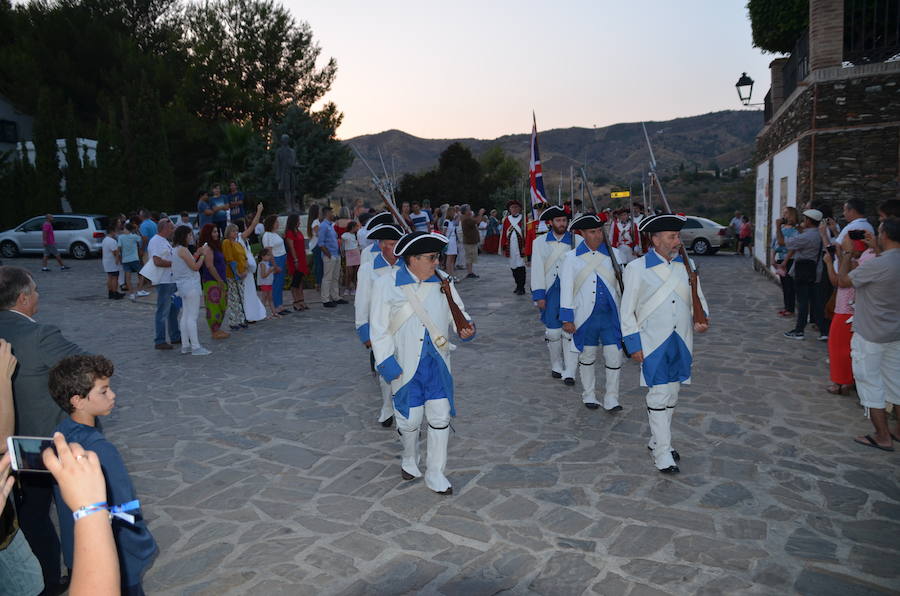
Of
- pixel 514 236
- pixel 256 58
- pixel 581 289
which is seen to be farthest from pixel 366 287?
pixel 256 58

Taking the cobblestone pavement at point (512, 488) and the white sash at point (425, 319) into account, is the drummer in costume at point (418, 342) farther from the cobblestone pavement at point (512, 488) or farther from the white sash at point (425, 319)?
the cobblestone pavement at point (512, 488)

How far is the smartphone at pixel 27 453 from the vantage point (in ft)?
6.79

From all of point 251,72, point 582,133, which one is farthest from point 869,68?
point 582,133

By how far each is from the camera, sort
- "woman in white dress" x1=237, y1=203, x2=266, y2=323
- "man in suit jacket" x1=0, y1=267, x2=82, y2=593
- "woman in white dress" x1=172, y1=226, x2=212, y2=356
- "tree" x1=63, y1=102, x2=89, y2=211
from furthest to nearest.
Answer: "tree" x1=63, y1=102, x2=89, y2=211 < "woman in white dress" x1=237, y1=203, x2=266, y2=323 < "woman in white dress" x1=172, y1=226, x2=212, y2=356 < "man in suit jacket" x1=0, y1=267, x2=82, y2=593

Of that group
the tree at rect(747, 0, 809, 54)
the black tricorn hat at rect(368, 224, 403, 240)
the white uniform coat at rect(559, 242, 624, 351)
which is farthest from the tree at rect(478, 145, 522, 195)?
the black tricorn hat at rect(368, 224, 403, 240)

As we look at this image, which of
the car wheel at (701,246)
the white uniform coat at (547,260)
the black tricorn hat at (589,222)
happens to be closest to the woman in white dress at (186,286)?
the white uniform coat at (547,260)

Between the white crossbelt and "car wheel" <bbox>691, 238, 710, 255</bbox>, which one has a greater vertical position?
the white crossbelt

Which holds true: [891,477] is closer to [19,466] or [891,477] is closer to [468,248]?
[19,466]

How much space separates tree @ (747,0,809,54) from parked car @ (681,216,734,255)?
8.42 meters

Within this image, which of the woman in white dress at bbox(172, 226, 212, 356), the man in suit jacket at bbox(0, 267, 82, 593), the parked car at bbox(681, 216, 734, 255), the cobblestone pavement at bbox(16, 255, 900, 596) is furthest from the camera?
the parked car at bbox(681, 216, 734, 255)

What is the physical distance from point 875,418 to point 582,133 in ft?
482

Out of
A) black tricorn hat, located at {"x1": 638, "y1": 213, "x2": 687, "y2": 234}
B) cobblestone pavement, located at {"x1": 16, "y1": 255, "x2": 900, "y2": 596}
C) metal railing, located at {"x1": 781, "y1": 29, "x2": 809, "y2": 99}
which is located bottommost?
cobblestone pavement, located at {"x1": 16, "y1": 255, "x2": 900, "y2": 596}

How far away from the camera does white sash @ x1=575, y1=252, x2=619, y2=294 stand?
6863 mm

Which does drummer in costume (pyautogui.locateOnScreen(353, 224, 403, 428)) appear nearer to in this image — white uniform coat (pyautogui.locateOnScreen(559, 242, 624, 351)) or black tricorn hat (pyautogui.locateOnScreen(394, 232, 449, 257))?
black tricorn hat (pyautogui.locateOnScreen(394, 232, 449, 257))
